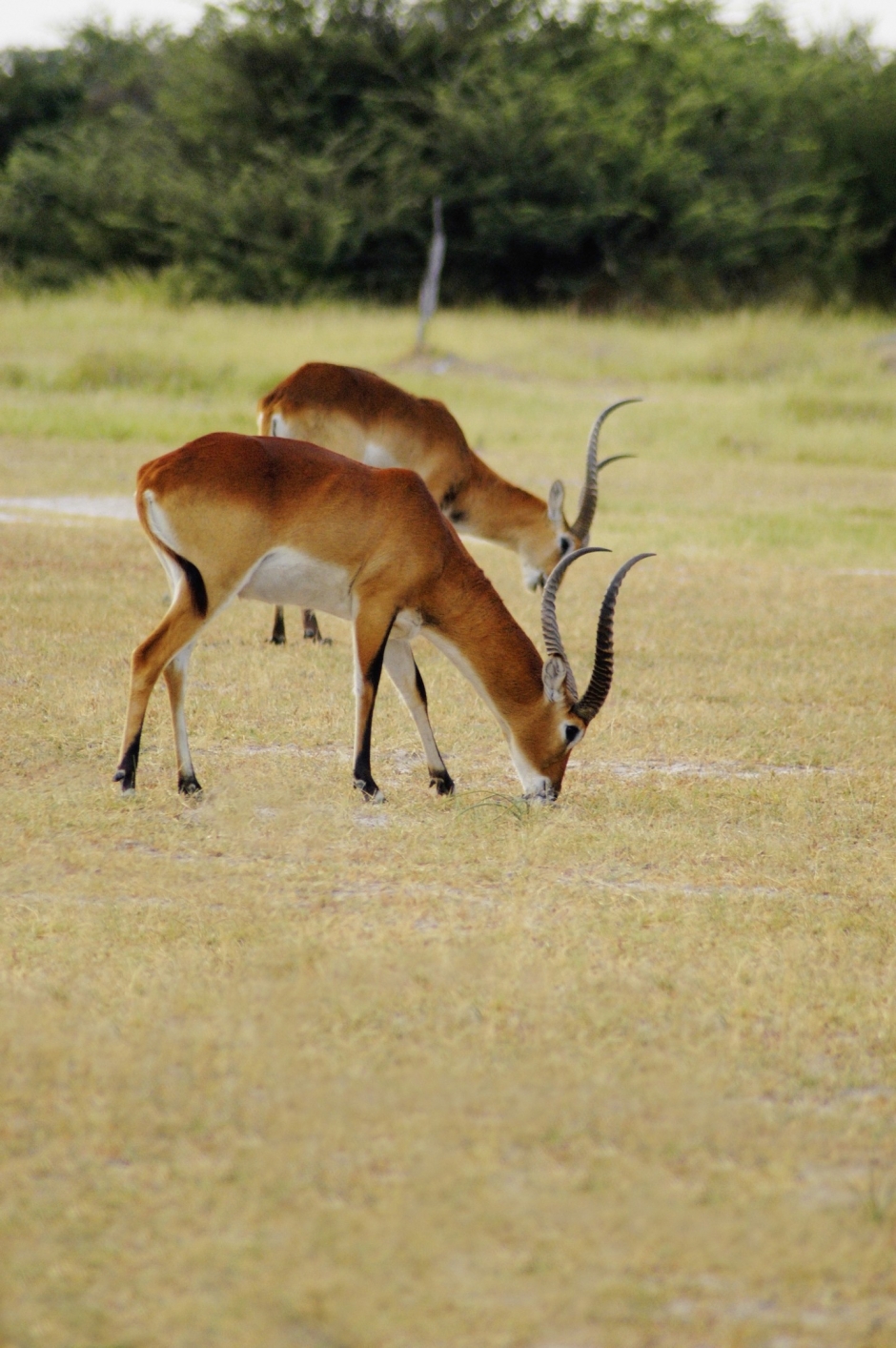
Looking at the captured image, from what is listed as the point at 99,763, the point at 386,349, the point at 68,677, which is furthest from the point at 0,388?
the point at 99,763

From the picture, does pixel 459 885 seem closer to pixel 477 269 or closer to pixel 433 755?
pixel 433 755

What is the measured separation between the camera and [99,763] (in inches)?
229

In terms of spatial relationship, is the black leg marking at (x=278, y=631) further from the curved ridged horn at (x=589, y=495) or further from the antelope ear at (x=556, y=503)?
the curved ridged horn at (x=589, y=495)

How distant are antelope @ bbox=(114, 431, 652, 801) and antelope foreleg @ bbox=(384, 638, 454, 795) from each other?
0.16m

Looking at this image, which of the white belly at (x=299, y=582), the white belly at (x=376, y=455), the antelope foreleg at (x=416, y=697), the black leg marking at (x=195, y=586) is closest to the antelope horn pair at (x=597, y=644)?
the antelope foreleg at (x=416, y=697)

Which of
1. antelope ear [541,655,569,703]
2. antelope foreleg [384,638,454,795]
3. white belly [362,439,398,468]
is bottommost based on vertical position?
antelope foreleg [384,638,454,795]

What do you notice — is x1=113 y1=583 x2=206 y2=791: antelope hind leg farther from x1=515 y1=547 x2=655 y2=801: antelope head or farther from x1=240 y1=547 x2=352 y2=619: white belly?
x1=515 y1=547 x2=655 y2=801: antelope head

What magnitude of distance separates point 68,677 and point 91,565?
2962 millimetres

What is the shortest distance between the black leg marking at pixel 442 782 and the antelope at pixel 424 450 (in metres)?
2.68

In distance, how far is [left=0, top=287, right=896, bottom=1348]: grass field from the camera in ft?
8.70

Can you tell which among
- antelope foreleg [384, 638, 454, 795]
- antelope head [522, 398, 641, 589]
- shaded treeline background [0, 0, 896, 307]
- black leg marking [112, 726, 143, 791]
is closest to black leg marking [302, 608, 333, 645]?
antelope head [522, 398, 641, 589]

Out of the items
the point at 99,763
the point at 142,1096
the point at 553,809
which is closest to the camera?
the point at 142,1096

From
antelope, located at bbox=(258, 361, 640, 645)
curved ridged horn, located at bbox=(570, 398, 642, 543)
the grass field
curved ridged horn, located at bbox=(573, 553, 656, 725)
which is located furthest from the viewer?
curved ridged horn, located at bbox=(570, 398, 642, 543)

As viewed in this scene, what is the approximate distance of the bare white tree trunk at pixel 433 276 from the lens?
23047 millimetres
